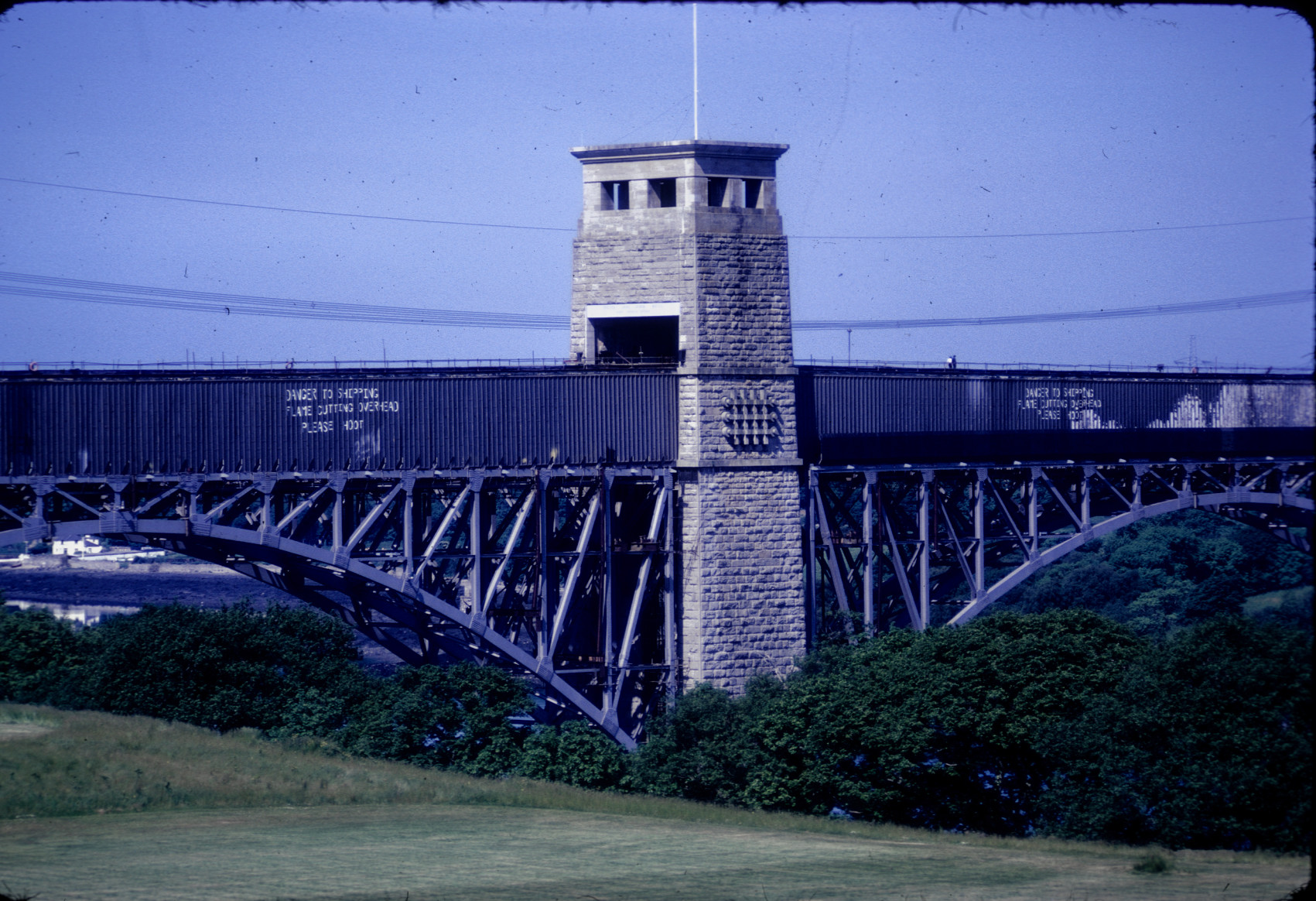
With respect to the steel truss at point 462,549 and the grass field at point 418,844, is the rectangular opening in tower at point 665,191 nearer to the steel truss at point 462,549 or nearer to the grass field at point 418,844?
the steel truss at point 462,549

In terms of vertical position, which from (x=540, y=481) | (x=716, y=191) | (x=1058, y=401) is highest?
(x=716, y=191)

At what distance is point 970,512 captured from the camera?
42.8 meters

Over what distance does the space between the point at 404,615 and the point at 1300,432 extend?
3163 cm

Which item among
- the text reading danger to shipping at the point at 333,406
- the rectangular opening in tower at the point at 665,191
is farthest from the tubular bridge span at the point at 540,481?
the rectangular opening in tower at the point at 665,191

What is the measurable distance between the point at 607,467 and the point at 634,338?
17.8 ft

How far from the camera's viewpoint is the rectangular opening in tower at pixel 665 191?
36.0 meters

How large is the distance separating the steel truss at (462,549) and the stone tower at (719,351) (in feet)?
3.74

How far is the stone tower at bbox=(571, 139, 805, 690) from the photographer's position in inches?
1362

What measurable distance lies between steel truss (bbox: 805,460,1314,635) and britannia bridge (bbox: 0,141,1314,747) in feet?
0.60

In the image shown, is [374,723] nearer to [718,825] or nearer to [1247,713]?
[718,825]

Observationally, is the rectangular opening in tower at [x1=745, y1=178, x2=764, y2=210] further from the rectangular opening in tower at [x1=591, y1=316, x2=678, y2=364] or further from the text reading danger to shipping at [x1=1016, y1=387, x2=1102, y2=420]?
the text reading danger to shipping at [x1=1016, y1=387, x2=1102, y2=420]

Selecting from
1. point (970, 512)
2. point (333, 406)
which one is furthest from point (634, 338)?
point (970, 512)

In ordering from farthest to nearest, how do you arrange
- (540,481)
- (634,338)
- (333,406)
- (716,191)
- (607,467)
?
(634,338)
(716,191)
(607,467)
(540,481)
(333,406)

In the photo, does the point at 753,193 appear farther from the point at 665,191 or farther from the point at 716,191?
the point at 665,191
